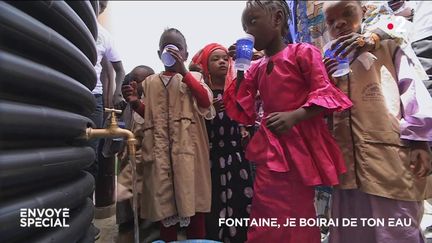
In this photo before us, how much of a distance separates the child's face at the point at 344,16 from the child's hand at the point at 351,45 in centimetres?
11

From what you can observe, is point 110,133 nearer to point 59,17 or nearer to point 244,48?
point 59,17

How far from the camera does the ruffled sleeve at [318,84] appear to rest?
1.18 metres

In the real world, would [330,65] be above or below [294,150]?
above

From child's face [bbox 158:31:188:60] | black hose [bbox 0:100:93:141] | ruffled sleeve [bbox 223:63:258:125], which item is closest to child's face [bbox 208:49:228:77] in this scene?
child's face [bbox 158:31:188:60]

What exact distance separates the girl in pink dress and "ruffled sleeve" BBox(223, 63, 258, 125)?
0.09 meters

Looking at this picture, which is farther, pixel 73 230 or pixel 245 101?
pixel 245 101

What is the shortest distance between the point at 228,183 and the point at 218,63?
0.79 m

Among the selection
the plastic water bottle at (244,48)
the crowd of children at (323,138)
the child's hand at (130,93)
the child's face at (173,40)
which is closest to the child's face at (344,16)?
the crowd of children at (323,138)

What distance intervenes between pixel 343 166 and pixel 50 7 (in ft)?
3.86

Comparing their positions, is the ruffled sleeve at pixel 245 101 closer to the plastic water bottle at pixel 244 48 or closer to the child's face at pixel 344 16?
the plastic water bottle at pixel 244 48

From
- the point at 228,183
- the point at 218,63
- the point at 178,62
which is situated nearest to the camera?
the point at 178,62

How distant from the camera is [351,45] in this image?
127cm

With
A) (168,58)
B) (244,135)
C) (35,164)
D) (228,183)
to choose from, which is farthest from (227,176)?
(35,164)

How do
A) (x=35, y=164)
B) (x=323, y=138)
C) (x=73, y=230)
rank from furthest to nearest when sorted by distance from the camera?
(x=323, y=138), (x=73, y=230), (x=35, y=164)
